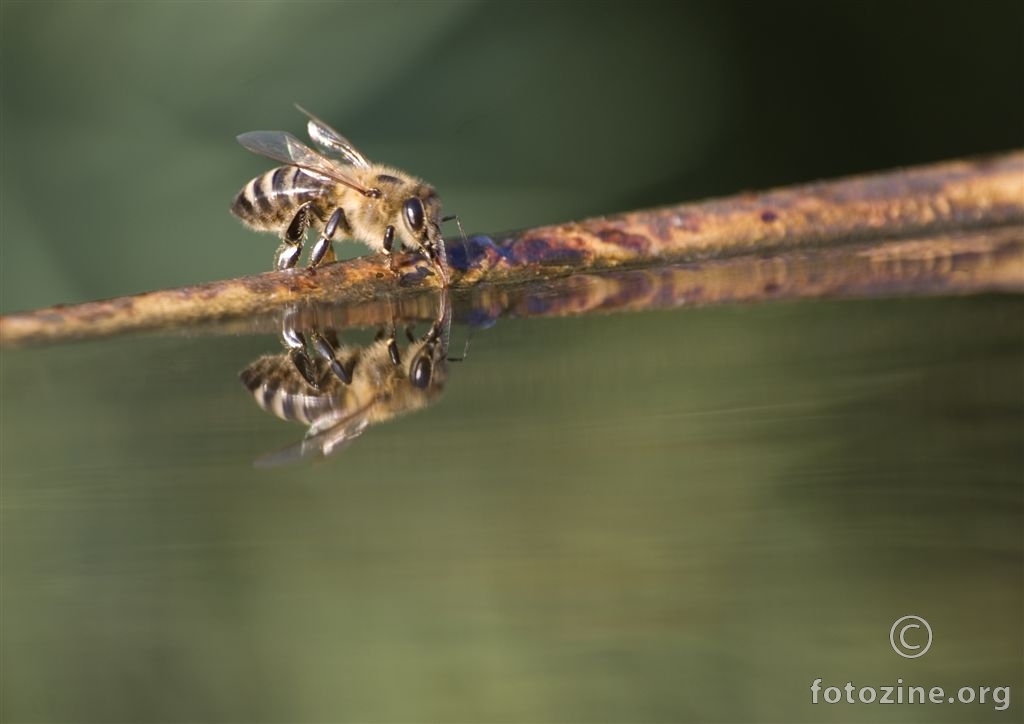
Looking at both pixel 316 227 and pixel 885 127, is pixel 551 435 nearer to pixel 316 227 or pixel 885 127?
pixel 316 227

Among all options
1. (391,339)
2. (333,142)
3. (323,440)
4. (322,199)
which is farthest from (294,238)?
(323,440)

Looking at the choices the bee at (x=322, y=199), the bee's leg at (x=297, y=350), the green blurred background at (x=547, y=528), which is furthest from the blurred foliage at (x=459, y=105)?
the green blurred background at (x=547, y=528)

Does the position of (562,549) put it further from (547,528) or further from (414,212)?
(414,212)

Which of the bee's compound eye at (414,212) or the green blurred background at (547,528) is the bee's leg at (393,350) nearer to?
the green blurred background at (547,528)

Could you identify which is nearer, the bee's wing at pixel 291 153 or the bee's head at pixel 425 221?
the bee's head at pixel 425 221

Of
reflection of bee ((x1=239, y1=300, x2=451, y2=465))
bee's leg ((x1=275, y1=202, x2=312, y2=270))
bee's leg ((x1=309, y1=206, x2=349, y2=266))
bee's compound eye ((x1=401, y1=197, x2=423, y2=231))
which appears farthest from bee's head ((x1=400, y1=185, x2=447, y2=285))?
reflection of bee ((x1=239, y1=300, x2=451, y2=465))
